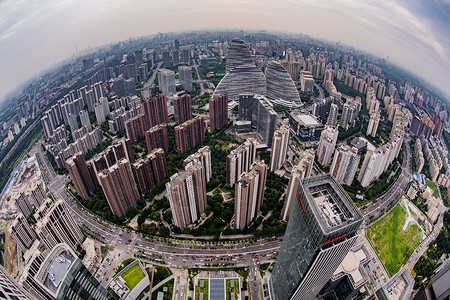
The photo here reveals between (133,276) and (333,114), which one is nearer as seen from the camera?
(133,276)

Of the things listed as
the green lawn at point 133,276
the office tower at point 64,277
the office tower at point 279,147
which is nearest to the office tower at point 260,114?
the office tower at point 279,147

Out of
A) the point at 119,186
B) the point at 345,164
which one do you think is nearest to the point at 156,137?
the point at 119,186

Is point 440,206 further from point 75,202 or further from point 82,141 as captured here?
point 82,141

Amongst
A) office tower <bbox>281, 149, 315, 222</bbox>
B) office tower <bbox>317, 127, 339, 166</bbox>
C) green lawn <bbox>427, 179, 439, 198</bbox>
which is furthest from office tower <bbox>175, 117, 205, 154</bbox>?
green lawn <bbox>427, 179, 439, 198</bbox>

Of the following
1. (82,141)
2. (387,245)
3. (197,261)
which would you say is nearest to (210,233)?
(197,261)

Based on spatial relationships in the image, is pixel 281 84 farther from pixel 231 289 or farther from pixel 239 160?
pixel 231 289

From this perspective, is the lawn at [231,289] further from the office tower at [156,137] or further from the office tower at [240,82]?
the office tower at [240,82]

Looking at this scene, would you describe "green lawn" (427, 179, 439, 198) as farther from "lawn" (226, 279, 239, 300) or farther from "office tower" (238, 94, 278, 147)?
"lawn" (226, 279, 239, 300)
